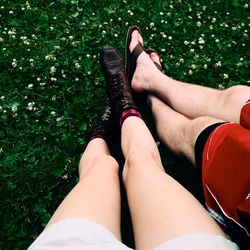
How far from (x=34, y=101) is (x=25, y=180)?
3.41 ft

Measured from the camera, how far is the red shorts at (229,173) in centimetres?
199

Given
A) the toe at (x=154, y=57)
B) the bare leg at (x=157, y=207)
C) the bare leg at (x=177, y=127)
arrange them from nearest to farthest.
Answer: the bare leg at (x=157, y=207)
the bare leg at (x=177, y=127)
the toe at (x=154, y=57)

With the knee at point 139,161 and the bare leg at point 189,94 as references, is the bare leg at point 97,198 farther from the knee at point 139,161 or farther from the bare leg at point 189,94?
the bare leg at point 189,94

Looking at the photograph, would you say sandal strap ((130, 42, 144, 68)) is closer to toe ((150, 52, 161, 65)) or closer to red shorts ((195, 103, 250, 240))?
toe ((150, 52, 161, 65))

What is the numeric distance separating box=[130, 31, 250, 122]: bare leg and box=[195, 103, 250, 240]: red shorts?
24.1 inches

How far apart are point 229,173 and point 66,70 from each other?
289cm

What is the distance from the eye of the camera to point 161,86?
396 centimetres

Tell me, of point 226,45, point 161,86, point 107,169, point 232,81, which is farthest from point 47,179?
point 226,45

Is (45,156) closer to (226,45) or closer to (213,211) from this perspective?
(213,211)

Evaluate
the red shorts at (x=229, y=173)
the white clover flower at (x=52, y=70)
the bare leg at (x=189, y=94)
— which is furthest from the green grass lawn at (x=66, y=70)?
the red shorts at (x=229, y=173)

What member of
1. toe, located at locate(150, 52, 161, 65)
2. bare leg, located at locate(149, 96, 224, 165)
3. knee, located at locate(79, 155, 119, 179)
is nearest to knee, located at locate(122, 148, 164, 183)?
knee, located at locate(79, 155, 119, 179)

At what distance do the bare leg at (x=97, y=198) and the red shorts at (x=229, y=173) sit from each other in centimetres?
58

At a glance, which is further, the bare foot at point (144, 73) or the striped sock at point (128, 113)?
the bare foot at point (144, 73)

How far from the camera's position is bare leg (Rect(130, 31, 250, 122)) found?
313 cm
